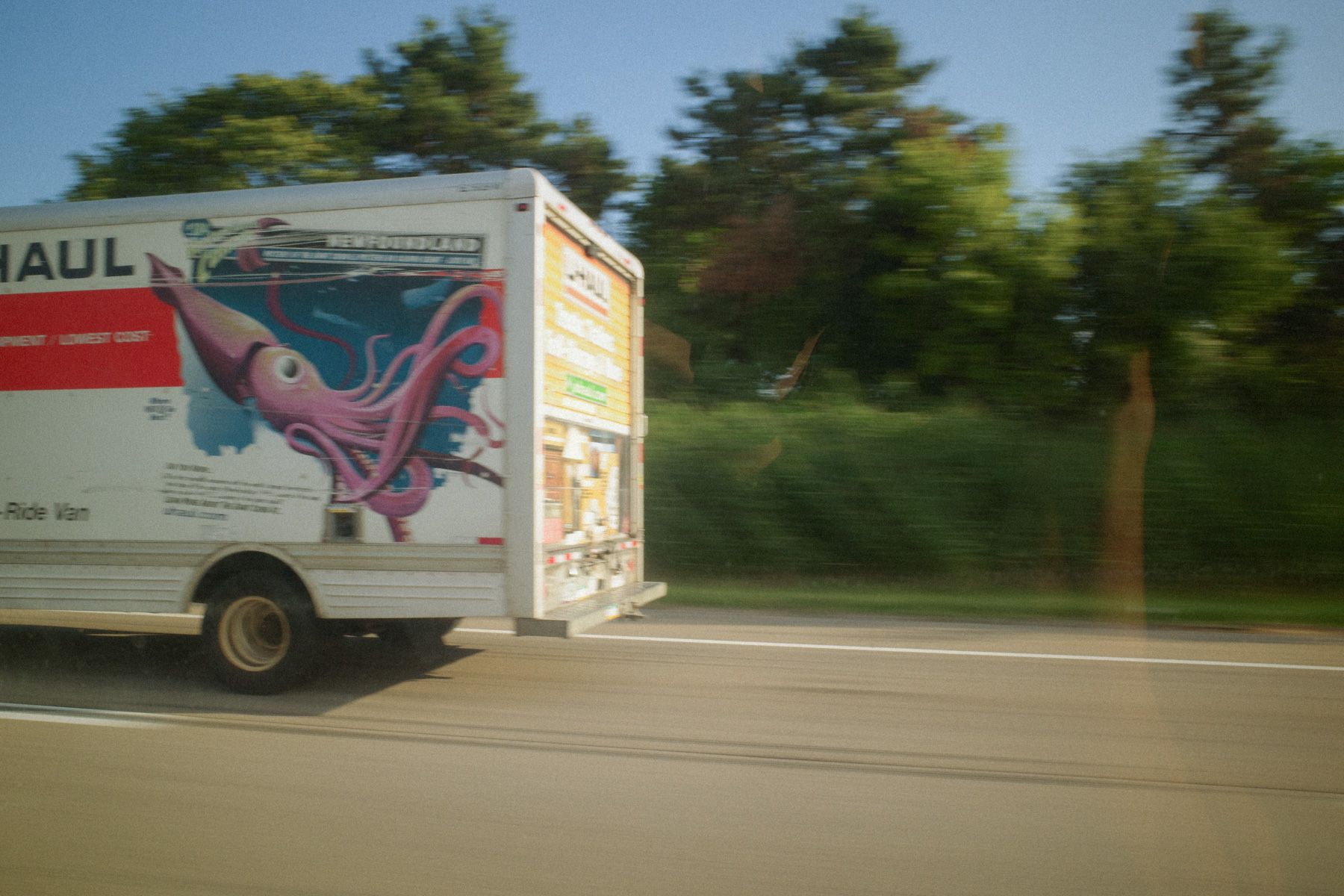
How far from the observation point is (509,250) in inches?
251

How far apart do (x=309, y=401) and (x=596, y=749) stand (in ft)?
9.32

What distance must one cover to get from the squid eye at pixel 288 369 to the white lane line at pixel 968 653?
3440 millimetres

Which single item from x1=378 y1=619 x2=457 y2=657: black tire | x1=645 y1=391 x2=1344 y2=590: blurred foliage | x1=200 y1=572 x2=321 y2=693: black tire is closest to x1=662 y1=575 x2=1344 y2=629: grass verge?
x1=645 y1=391 x2=1344 y2=590: blurred foliage

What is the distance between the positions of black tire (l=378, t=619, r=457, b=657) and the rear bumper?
Result: 112cm

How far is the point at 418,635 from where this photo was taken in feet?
27.4

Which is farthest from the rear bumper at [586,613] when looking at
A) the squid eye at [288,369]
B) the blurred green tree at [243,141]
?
the blurred green tree at [243,141]

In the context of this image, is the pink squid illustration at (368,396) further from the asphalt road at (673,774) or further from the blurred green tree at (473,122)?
the blurred green tree at (473,122)

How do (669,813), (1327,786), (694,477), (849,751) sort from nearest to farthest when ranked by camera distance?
(669,813), (1327,786), (849,751), (694,477)

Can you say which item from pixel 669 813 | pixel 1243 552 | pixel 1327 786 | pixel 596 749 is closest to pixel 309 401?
pixel 596 749

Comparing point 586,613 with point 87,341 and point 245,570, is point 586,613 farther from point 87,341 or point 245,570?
point 87,341

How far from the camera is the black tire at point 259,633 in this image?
673 cm

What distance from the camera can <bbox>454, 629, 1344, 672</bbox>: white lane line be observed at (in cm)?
828

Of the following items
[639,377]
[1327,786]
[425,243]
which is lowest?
[1327,786]

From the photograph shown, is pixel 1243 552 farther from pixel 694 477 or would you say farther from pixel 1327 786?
pixel 1327 786
